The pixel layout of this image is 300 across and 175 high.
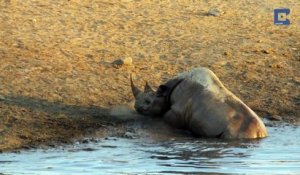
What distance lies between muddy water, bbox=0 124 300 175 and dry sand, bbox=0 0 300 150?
51cm

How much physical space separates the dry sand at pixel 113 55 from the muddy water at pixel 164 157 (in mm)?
509

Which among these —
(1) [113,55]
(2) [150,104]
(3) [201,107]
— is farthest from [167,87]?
(1) [113,55]

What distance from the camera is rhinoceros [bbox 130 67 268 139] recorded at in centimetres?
1145

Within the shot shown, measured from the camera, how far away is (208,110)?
11656mm

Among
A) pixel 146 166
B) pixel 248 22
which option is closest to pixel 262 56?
pixel 248 22

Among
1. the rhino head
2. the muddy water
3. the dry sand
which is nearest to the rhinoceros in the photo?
the rhino head

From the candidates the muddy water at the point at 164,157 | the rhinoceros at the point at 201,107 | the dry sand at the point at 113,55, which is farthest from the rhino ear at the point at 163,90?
the muddy water at the point at 164,157

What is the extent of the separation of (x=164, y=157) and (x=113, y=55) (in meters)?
4.04

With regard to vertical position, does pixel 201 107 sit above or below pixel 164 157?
above

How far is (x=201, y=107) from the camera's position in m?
11.7

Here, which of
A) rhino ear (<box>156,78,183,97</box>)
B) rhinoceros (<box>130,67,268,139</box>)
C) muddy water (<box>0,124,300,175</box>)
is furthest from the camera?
rhino ear (<box>156,78,183,97</box>)

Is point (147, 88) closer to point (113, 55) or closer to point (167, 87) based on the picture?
point (167, 87)

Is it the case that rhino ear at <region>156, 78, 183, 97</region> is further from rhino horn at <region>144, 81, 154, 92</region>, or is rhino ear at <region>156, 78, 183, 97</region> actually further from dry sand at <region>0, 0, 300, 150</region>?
dry sand at <region>0, 0, 300, 150</region>

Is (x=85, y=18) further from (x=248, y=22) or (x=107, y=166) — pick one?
(x=107, y=166)
